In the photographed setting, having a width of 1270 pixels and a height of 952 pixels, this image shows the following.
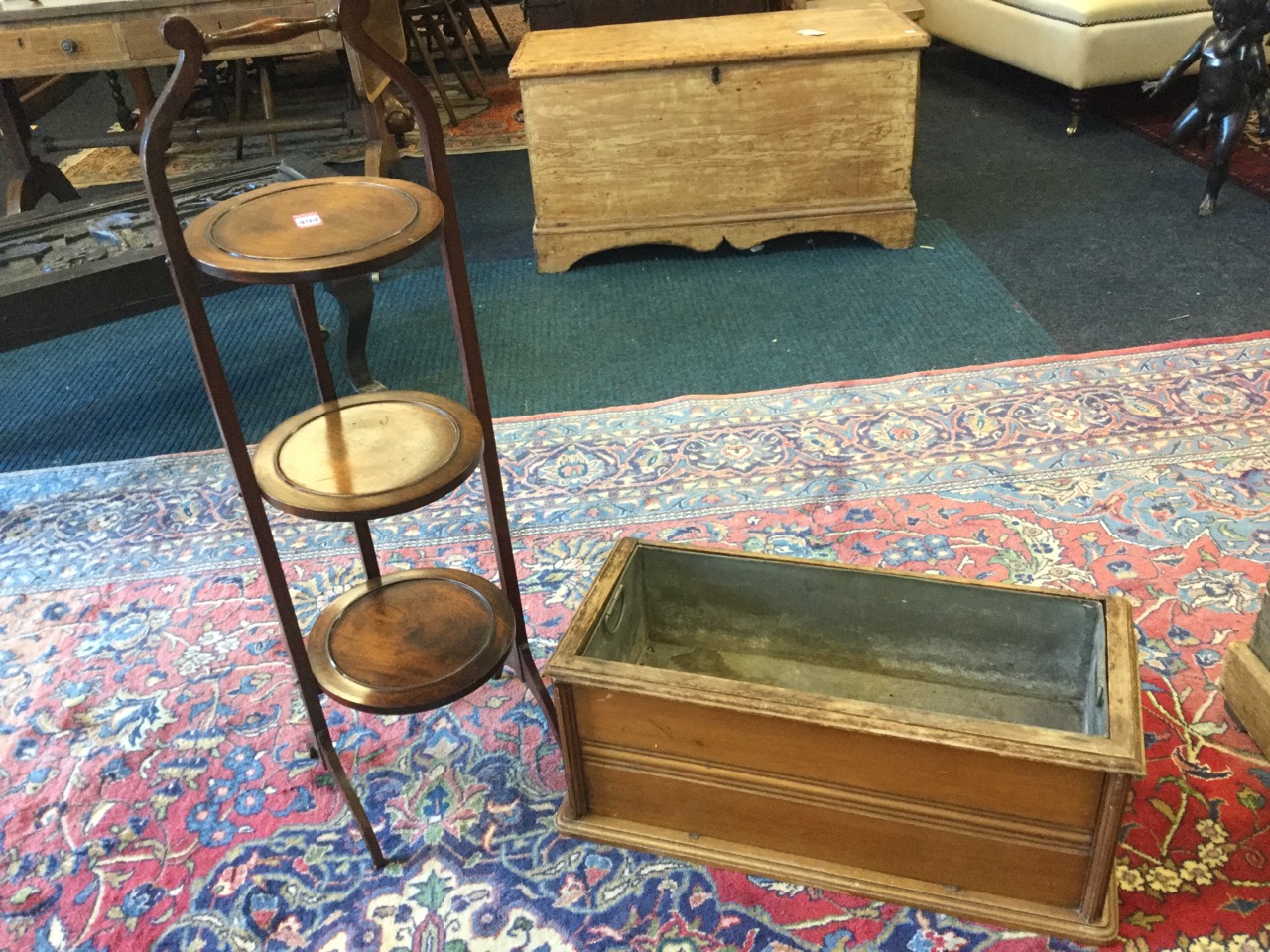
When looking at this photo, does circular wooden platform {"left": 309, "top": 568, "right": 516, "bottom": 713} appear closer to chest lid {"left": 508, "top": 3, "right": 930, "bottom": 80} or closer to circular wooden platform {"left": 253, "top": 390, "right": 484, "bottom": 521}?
circular wooden platform {"left": 253, "top": 390, "right": 484, "bottom": 521}

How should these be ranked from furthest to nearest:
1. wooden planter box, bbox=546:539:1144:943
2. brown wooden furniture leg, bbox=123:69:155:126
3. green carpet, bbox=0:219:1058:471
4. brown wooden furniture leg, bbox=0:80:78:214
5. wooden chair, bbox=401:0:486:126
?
wooden chair, bbox=401:0:486:126 → brown wooden furniture leg, bbox=123:69:155:126 → brown wooden furniture leg, bbox=0:80:78:214 → green carpet, bbox=0:219:1058:471 → wooden planter box, bbox=546:539:1144:943

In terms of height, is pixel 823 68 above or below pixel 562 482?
above

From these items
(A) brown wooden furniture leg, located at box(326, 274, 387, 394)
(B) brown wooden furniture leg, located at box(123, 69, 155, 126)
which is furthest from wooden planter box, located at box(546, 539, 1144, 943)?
(B) brown wooden furniture leg, located at box(123, 69, 155, 126)

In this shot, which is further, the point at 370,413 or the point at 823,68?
the point at 823,68

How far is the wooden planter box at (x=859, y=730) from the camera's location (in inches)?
55.3

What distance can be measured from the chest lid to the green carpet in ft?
2.24

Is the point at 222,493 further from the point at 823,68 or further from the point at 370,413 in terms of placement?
the point at 823,68

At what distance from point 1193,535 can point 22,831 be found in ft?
7.48

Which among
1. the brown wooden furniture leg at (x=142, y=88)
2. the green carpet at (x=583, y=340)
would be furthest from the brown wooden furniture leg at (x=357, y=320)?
the brown wooden furniture leg at (x=142, y=88)

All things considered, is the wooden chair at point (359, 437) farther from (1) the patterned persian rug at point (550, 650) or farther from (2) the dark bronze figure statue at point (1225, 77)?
(2) the dark bronze figure statue at point (1225, 77)

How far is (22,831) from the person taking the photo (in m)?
1.76

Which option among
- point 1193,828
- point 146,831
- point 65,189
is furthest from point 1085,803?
point 65,189

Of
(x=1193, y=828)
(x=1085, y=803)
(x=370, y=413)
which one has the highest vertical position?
(x=370, y=413)

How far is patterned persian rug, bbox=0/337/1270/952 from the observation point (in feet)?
5.18
